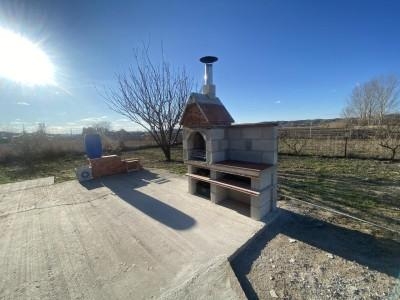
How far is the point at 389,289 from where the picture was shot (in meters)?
2.10

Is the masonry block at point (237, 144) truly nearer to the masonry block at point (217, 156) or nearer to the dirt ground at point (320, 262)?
the masonry block at point (217, 156)

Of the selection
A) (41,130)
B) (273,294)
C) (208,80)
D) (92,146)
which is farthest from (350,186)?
(41,130)

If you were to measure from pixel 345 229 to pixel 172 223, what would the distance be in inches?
123


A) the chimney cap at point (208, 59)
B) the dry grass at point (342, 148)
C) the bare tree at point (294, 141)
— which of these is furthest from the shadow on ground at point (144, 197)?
the dry grass at point (342, 148)

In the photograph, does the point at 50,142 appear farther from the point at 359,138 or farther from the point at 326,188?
the point at 359,138

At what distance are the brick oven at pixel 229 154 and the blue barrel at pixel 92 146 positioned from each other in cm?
530

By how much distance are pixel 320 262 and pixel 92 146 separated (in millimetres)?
8638

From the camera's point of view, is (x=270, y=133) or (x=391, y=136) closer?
(x=270, y=133)

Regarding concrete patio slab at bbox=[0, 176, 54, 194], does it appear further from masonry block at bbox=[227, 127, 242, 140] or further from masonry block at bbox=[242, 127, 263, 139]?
masonry block at bbox=[242, 127, 263, 139]

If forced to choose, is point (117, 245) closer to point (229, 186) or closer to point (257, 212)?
point (229, 186)

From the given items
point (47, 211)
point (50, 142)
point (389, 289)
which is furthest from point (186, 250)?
point (50, 142)

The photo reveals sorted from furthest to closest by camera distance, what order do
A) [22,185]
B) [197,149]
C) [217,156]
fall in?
[22,185]
[197,149]
[217,156]

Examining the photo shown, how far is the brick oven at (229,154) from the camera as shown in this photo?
3.73 m

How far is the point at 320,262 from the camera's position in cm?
259
